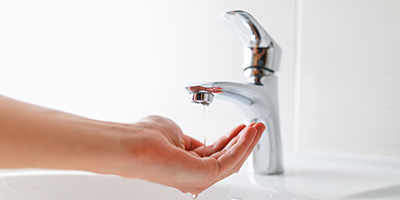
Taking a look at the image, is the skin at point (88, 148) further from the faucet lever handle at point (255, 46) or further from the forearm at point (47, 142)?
the faucet lever handle at point (255, 46)

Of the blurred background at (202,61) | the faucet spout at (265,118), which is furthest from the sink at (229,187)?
the blurred background at (202,61)

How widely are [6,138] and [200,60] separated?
57 centimetres

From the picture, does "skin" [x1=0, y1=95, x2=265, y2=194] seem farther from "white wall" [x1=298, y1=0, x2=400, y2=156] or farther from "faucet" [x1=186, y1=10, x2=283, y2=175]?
"white wall" [x1=298, y1=0, x2=400, y2=156]

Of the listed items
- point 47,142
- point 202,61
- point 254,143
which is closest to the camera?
point 47,142

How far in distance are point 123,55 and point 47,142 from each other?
63cm

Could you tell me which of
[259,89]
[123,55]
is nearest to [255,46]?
[259,89]

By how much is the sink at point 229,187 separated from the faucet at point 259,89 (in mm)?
34

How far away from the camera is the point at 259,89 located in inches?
20.6

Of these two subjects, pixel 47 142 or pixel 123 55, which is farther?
pixel 123 55

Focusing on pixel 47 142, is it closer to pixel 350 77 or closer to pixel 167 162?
pixel 167 162

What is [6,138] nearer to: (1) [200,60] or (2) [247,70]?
(2) [247,70]

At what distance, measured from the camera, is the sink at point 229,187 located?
0.45m

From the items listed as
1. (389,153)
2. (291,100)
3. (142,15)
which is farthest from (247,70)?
(142,15)

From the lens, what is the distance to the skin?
29 cm
